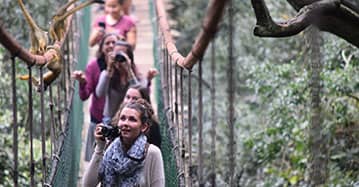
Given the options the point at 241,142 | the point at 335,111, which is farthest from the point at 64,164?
the point at 241,142

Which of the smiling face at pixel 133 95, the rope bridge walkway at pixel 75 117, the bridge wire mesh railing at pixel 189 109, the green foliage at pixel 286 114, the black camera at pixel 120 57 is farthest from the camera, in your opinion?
the green foliage at pixel 286 114

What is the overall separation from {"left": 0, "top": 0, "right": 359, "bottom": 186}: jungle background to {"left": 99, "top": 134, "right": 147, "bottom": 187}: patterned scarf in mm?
1413

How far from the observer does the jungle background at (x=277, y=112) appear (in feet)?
15.4

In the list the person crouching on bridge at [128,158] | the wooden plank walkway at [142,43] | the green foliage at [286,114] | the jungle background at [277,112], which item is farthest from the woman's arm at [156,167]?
the wooden plank walkway at [142,43]

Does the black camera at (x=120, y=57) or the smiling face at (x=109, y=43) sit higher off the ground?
the smiling face at (x=109, y=43)

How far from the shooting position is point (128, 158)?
9.27 ft

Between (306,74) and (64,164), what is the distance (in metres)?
1.78

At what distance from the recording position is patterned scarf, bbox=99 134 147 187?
2812 millimetres

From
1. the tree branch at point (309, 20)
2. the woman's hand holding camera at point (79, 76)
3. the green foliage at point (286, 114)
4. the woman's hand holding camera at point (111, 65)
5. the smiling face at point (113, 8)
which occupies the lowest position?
the green foliage at point (286, 114)

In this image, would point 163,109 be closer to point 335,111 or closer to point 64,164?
point 335,111

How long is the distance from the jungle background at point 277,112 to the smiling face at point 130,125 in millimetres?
1343

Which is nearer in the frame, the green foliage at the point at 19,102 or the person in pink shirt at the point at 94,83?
the person in pink shirt at the point at 94,83

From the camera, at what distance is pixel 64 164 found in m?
3.46

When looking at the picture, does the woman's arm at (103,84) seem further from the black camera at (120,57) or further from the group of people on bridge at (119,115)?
the black camera at (120,57)
